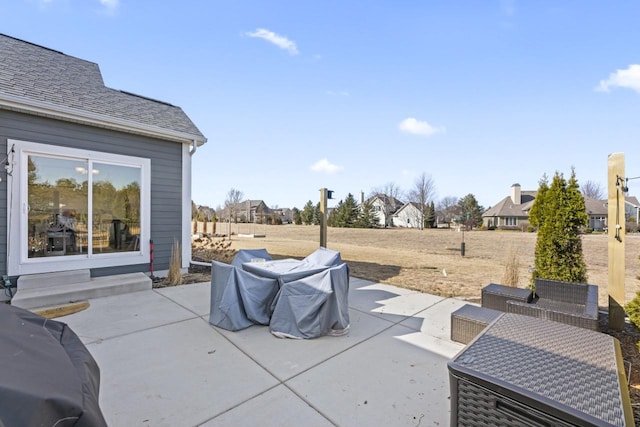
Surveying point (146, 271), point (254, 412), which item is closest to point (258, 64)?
point (146, 271)

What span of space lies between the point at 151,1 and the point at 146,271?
5725 millimetres

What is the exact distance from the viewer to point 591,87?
668 centimetres

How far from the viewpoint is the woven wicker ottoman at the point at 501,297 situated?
12.0ft

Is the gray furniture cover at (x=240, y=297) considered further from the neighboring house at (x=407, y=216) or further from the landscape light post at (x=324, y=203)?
the neighboring house at (x=407, y=216)

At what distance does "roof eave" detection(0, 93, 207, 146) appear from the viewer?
4469mm

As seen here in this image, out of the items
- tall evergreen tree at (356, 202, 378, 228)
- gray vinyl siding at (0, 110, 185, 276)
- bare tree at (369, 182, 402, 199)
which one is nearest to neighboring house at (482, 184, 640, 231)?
bare tree at (369, 182, 402, 199)

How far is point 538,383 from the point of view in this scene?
4.07ft

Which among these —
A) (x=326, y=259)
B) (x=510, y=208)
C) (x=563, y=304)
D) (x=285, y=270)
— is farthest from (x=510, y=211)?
(x=285, y=270)

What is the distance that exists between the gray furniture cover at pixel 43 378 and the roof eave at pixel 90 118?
5136 millimetres

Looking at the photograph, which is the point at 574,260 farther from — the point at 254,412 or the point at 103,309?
the point at 103,309

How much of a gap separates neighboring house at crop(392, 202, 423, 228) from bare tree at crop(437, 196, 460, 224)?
515cm

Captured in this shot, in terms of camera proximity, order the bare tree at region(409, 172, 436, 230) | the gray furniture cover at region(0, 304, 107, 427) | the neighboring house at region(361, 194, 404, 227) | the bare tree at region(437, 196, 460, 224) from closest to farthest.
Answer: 1. the gray furniture cover at region(0, 304, 107, 427)
2. the bare tree at region(409, 172, 436, 230)
3. the neighboring house at region(361, 194, 404, 227)
4. the bare tree at region(437, 196, 460, 224)

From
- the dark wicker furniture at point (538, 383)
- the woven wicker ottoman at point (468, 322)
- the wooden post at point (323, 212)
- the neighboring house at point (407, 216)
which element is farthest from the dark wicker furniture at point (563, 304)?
the neighboring house at point (407, 216)

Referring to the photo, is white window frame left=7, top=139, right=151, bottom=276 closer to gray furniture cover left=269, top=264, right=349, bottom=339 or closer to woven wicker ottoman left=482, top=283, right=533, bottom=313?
gray furniture cover left=269, top=264, right=349, bottom=339
